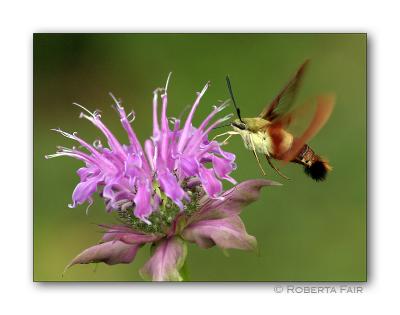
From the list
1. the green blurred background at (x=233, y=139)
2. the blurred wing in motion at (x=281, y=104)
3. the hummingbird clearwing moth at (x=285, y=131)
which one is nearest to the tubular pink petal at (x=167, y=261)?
the hummingbird clearwing moth at (x=285, y=131)

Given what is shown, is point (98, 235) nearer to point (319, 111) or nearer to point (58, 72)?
point (58, 72)

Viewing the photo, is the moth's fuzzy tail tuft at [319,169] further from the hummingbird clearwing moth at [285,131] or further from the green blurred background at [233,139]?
the green blurred background at [233,139]

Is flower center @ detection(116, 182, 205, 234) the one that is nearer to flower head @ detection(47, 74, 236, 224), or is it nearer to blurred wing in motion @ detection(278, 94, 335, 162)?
flower head @ detection(47, 74, 236, 224)

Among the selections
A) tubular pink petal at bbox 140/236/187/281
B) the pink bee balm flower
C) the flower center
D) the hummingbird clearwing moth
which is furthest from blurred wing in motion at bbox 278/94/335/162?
tubular pink petal at bbox 140/236/187/281

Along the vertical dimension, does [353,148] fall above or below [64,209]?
above

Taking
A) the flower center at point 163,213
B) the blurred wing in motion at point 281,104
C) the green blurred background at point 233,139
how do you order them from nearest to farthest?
the flower center at point 163,213 < the blurred wing in motion at point 281,104 < the green blurred background at point 233,139
